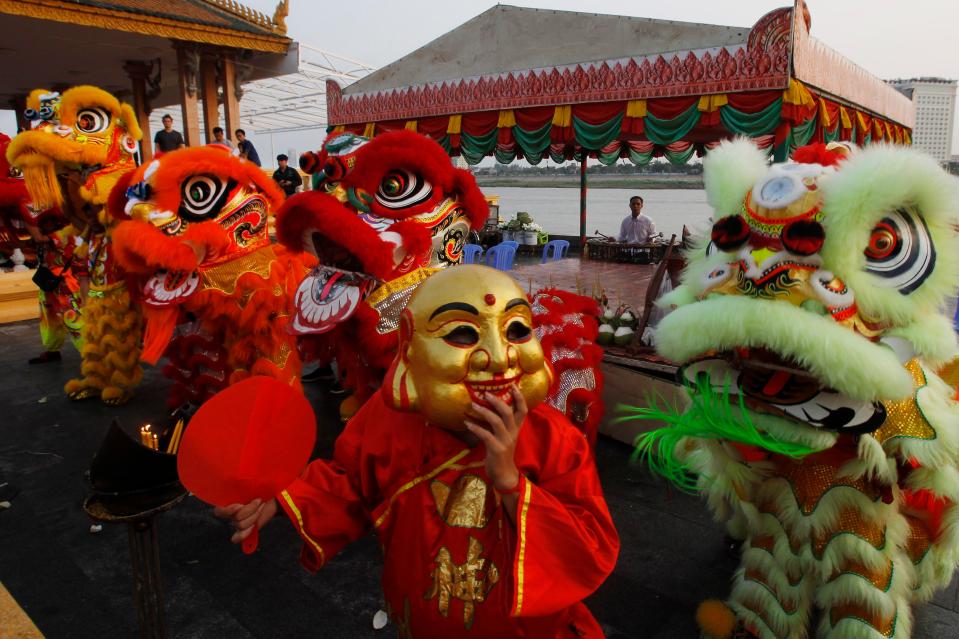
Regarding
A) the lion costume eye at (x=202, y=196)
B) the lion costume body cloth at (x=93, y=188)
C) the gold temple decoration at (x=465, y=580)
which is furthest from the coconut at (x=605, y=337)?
the lion costume body cloth at (x=93, y=188)

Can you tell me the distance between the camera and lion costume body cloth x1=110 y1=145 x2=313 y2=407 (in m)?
3.21

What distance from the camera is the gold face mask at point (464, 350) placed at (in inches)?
44.8

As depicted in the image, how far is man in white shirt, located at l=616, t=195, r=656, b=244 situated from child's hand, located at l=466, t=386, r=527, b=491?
910 cm

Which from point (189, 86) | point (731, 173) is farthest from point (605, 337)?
point (189, 86)

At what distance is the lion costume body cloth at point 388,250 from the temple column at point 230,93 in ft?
29.0

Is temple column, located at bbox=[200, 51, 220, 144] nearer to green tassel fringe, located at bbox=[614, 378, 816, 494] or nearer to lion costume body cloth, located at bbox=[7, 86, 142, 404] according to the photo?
lion costume body cloth, located at bbox=[7, 86, 142, 404]

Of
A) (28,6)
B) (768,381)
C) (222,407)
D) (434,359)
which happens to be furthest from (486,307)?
(28,6)

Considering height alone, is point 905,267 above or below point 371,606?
above

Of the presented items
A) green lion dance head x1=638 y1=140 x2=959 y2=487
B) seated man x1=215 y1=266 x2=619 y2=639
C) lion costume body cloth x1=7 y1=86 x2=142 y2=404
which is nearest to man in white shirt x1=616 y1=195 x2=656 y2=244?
lion costume body cloth x1=7 y1=86 x2=142 y2=404

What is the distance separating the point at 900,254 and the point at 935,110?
24581 mm

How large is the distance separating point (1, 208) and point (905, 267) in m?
6.53

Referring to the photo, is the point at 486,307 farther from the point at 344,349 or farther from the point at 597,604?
the point at 344,349

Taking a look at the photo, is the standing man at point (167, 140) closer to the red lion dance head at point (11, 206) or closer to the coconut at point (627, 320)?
the red lion dance head at point (11, 206)

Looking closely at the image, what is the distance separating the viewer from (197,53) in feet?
32.6
